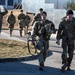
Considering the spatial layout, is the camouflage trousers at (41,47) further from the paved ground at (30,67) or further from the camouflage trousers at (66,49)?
the camouflage trousers at (66,49)

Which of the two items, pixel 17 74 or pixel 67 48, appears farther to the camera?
pixel 67 48

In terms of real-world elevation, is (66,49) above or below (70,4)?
below

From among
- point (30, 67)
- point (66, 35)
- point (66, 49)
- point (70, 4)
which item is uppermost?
point (66, 35)

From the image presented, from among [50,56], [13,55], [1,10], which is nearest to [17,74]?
[13,55]

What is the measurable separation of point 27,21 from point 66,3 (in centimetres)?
1365

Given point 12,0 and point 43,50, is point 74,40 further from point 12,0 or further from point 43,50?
point 12,0

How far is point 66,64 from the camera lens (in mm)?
11656

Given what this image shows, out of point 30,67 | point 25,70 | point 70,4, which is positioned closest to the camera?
point 25,70

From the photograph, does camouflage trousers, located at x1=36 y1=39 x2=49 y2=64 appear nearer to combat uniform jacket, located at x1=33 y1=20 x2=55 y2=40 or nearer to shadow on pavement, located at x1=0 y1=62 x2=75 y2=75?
combat uniform jacket, located at x1=33 y1=20 x2=55 y2=40

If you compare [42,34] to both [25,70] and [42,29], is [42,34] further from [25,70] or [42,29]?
[25,70]

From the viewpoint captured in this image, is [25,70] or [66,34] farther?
[25,70]

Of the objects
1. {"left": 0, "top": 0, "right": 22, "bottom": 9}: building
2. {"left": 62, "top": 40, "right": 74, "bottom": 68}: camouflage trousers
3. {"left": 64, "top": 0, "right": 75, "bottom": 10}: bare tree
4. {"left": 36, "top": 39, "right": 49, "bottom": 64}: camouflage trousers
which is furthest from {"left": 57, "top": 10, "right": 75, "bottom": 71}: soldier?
{"left": 0, "top": 0, "right": 22, "bottom": 9}: building

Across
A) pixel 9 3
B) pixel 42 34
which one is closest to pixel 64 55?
pixel 42 34

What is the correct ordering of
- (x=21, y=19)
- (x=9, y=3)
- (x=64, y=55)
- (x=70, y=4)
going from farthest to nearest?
(x=9, y=3) < (x=70, y=4) < (x=21, y=19) < (x=64, y=55)
